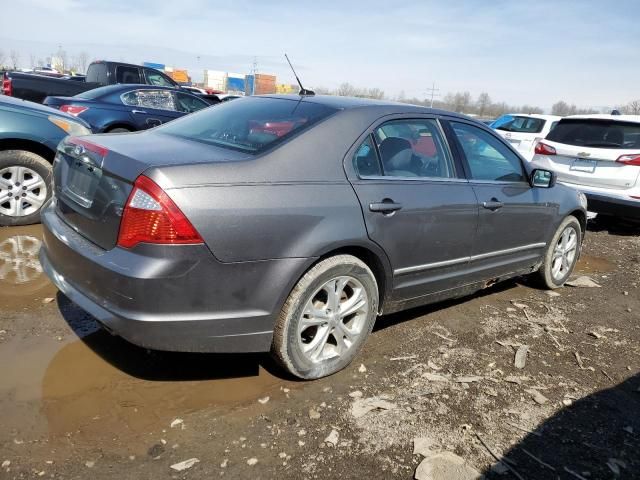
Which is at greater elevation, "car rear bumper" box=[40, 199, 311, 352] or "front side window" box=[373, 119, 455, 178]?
"front side window" box=[373, 119, 455, 178]

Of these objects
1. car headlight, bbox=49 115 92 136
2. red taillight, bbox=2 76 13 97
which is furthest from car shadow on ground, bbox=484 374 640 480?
red taillight, bbox=2 76 13 97

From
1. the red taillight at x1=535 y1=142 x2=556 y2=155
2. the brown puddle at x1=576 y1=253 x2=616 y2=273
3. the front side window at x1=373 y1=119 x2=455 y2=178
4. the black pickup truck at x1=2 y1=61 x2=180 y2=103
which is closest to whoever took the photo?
the front side window at x1=373 y1=119 x2=455 y2=178

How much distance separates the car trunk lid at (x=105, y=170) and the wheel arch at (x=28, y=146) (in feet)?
8.52

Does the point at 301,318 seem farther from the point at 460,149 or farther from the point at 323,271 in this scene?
the point at 460,149

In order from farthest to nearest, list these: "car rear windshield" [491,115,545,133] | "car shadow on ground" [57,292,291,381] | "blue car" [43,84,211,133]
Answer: "car rear windshield" [491,115,545,133] < "blue car" [43,84,211,133] < "car shadow on ground" [57,292,291,381]

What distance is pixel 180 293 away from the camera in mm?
2412

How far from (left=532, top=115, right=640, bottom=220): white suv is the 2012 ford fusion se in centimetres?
414

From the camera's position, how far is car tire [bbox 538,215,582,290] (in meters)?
4.84

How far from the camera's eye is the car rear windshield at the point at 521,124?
13.2 m

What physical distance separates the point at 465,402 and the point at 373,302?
0.76 m

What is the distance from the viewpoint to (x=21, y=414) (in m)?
2.49

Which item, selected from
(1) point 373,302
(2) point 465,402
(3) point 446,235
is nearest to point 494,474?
(2) point 465,402

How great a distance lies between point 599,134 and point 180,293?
7.06m

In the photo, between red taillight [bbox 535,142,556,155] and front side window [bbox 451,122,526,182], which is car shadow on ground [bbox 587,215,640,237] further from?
front side window [bbox 451,122,526,182]
